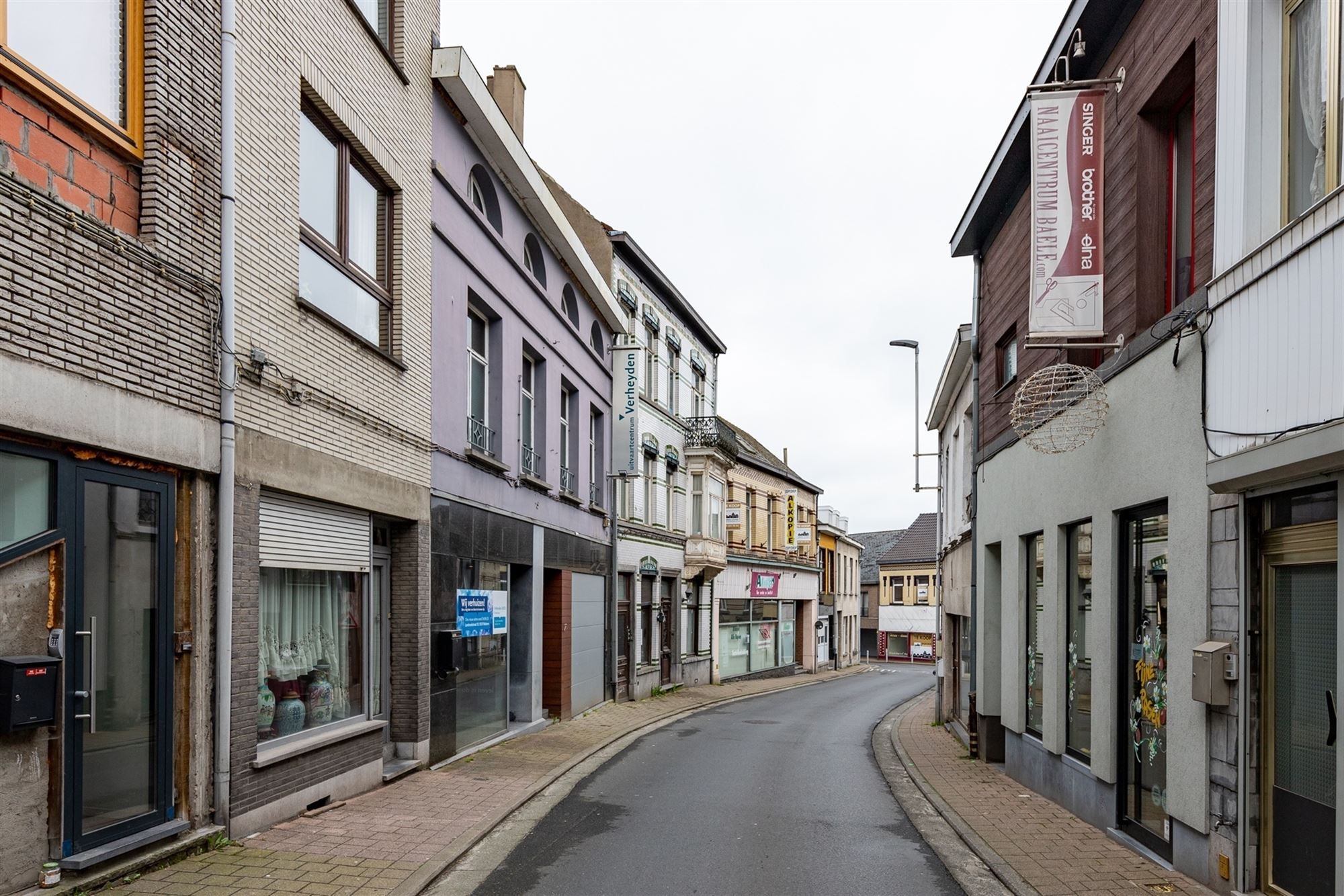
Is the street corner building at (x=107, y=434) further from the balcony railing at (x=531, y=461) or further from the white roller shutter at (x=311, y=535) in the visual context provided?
the balcony railing at (x=531, y=461)

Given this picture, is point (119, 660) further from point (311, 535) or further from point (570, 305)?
point (570, 305)

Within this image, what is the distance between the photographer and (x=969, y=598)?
17.4 m

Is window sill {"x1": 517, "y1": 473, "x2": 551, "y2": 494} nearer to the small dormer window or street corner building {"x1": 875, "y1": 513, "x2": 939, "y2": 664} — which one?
the small dormer window

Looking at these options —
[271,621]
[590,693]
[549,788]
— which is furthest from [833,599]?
[271,621]

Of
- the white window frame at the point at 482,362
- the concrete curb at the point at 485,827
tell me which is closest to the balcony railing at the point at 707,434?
the concrete curb at the point at 485,827

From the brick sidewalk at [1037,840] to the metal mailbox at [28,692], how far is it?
6252mm

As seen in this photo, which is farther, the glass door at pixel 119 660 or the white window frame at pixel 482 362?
the white window frame at pixel 482 362

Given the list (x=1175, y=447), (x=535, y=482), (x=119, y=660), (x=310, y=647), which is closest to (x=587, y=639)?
(x=535, y=482)

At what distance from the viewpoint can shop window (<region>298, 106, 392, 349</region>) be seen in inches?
395

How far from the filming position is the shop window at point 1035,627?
40.3ft

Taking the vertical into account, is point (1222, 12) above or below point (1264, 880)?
above

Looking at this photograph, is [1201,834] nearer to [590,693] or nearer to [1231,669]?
[1231,669]

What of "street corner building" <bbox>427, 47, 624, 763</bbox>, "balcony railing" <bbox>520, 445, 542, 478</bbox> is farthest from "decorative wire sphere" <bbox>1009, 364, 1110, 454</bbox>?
"balcony railing" <bbox>520, 445, 542, 478</bbox>

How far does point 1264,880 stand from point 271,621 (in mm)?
7435
